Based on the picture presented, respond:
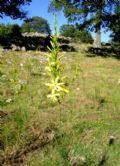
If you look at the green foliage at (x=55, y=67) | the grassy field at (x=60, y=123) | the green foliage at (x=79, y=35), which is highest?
the green foliage at (x=55, y=67)

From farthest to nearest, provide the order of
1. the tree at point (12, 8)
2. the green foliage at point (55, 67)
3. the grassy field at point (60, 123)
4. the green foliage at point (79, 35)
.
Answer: the green foliage at point (79, 35) < the tree at point (12, 8) < the grassy field at point (60, 123) < the green foliage at point (55, 67)

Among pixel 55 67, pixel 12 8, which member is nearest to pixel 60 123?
pixel 55 67

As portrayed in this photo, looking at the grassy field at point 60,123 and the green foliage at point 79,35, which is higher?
the green foliage at point 79,35

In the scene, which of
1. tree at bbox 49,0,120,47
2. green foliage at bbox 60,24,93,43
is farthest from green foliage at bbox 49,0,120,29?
green foliage at bbox 60,24,93,43

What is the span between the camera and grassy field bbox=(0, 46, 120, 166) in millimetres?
8352

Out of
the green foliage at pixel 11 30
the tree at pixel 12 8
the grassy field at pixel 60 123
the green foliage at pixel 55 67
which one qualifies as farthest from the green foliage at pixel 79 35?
the green foliage at pixel 55 67

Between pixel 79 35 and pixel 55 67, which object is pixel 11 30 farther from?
pixel 55 67

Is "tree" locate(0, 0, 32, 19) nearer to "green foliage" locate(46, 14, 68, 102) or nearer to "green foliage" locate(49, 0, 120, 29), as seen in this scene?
"green foliage" locate(49, 0, 120, 29)

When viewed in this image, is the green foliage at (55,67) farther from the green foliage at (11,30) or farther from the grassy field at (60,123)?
the green foliage at (11,30)

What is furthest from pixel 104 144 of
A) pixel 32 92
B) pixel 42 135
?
pixel 32 92

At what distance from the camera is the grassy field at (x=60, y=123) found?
8.35 metres

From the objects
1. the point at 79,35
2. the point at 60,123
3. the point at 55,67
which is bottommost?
the point at 60,123

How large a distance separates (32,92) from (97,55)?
1098cm

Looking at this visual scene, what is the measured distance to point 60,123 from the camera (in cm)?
920
